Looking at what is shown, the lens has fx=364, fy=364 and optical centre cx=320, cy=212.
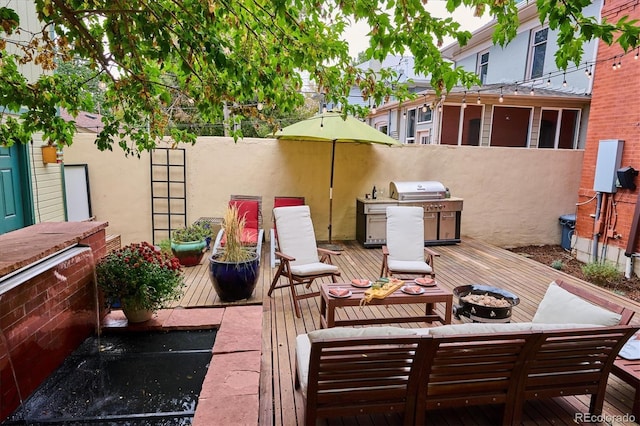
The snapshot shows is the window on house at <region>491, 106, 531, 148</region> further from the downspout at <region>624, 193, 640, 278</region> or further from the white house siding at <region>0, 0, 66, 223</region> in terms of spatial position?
the white house siding at <region>0, 0, 66, 223</region>

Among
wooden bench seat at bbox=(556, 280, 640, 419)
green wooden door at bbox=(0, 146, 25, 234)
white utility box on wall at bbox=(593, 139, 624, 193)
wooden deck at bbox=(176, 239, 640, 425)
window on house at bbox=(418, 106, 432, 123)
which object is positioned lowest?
wooden deck at bbox=(176, 239, 640, 425)

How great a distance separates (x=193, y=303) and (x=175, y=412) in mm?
1961

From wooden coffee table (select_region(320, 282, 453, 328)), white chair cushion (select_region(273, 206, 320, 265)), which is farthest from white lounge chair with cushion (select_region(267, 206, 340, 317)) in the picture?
wooden coffee table (select_region(320, 282, 453, 328))

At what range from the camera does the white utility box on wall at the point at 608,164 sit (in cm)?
625

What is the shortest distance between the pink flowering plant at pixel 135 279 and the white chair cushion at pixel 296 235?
1.75 m

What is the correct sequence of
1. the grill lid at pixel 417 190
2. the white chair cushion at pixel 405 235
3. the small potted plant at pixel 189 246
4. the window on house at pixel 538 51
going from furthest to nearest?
1. the window on house at pixel 538 51
2. the grill lid at pixel 417 190
3. the small potted plant at pixel 189 246
4. the white chair cushion at pixel 405 235

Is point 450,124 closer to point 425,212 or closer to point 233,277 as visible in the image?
point 425,212

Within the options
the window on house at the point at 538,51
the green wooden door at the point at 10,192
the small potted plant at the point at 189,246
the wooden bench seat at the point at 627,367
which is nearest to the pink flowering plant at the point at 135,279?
the small potted plant at the point at 189,246

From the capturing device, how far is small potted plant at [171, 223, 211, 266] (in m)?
5.35

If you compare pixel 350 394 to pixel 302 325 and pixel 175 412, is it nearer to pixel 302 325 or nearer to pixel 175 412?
pixel 175 412

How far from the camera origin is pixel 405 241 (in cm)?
495

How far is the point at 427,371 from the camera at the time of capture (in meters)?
2.03

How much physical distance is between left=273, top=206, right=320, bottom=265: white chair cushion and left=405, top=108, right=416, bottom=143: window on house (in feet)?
24.7

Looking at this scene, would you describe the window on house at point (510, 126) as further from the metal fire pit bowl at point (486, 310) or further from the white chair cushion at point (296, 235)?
the metal fire pit bowl at point (486, 310)
